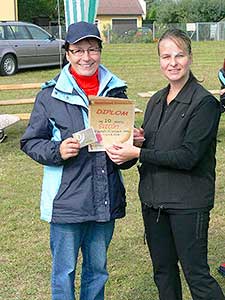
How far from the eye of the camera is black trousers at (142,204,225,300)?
3047 millimetres

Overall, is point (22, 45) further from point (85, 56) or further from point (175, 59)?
point (175, 59)

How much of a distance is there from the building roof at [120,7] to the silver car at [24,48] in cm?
4614

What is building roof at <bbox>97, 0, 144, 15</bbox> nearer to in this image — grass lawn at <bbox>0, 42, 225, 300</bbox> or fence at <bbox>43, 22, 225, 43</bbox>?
fence at <bbox>43, 22, 225, 43</bbox>

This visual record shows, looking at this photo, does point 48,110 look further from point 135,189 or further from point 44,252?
point 135,189

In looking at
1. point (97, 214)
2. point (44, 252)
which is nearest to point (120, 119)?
point (97, 214)

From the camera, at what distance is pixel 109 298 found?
405 centimetres

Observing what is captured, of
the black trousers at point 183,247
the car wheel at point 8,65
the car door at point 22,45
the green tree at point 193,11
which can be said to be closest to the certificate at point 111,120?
the black trousers at point 183,247

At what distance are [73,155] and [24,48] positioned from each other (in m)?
15.9

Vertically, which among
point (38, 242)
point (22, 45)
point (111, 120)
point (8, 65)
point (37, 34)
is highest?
point (111, 120)

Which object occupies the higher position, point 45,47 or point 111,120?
point 111,120

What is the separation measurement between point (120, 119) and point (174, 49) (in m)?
0.44

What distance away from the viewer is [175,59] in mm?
2910

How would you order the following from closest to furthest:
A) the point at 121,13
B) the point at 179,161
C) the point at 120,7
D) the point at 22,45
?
the point at 179,161 → the point at 22,45 → the point at 121,13 → the point at 120,7

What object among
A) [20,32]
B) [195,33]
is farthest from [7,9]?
[20,32]
